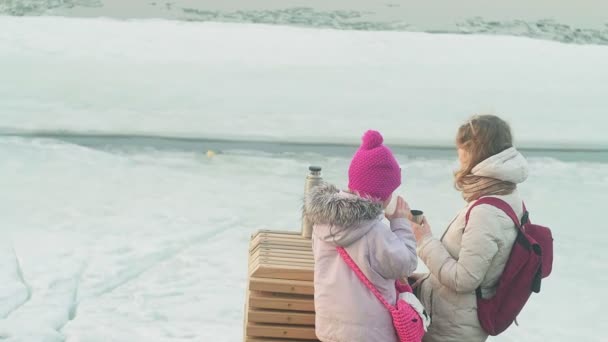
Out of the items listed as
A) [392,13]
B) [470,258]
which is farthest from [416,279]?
[392,13]

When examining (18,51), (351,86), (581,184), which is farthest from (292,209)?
(18,51)

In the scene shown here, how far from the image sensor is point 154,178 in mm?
7598

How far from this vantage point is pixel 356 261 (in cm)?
266

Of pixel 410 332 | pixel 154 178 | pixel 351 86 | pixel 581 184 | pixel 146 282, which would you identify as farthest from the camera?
pixel 351 86

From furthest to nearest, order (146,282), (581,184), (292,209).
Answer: (581,184)
(292,209)
(146,282)

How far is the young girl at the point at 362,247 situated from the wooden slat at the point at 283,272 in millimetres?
379

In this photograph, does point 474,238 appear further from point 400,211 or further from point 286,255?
point 286,255

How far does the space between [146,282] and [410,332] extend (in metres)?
2.66

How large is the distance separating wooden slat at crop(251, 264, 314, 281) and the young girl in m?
0.38

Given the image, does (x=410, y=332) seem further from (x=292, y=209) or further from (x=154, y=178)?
(x=154, y=178)

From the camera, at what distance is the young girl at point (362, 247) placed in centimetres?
262

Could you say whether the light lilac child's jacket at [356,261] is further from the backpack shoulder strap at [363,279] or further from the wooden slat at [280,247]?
the wooden slat at [280,247]

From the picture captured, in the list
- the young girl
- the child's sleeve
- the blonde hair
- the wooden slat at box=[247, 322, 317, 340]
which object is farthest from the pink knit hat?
the wooden slat at box=[247, 322, 317, 340]

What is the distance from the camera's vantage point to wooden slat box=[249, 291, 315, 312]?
10.2 feet
